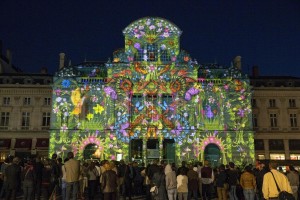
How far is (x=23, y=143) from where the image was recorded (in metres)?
42.1

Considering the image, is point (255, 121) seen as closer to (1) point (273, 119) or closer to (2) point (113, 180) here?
(1) point (273, 119)

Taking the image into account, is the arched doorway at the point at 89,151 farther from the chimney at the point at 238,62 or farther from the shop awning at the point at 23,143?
the chimney at the point at 238,62

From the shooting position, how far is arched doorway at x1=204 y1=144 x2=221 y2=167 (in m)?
38.7

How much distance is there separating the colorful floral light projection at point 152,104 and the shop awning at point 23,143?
5601mm

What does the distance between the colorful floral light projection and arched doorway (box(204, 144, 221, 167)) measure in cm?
41

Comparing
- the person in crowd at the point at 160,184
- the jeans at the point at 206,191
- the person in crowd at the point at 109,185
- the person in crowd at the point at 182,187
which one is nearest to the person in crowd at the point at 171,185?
the person in crowd at the point at 160,184

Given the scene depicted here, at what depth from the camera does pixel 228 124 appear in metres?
39.2

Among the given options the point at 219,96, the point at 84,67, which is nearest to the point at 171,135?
the point at 219,96

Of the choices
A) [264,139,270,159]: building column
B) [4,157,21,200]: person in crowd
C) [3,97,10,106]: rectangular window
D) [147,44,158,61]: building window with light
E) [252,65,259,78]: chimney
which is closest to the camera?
[4,157,21,200]: person in crowd

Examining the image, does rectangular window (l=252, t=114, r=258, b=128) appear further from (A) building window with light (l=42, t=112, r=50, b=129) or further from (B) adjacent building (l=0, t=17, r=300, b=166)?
(A) building window with light (l=42, t=112, r=50, b=129)

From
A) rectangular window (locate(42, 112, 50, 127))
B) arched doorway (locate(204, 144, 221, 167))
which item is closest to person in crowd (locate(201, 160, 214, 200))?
arched doorway (locate(204, 144, 221, 167))

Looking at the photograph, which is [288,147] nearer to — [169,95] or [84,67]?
[169,95]

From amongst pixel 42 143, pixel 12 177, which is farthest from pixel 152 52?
pixel 12 177

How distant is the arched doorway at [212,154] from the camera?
127 feet
